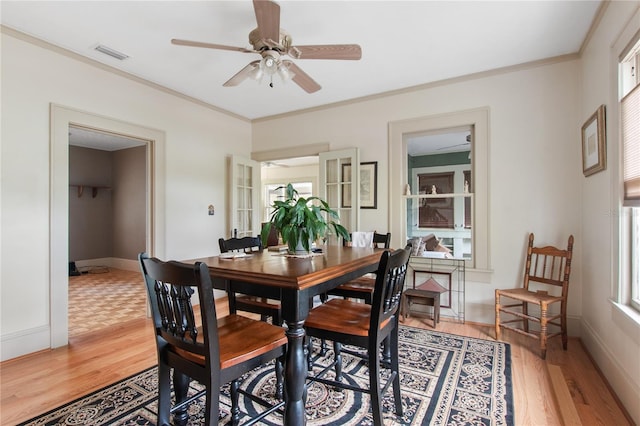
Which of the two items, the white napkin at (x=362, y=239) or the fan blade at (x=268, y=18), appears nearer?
the fan blade at (x=268, y=18)

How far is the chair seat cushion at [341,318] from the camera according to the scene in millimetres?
1606

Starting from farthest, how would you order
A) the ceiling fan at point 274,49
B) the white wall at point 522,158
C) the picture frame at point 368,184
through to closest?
the picture frame at point 368,184 < the white wall at point 522,158 < the ceiling fan at point 274,49

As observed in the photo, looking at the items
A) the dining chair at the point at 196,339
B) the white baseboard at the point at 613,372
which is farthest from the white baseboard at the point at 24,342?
the white baseboard at the point at 613,372

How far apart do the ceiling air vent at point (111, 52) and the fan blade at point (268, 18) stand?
1774 mm

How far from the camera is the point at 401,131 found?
3838 mm

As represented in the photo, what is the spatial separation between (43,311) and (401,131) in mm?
4041

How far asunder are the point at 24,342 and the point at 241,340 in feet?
8.12

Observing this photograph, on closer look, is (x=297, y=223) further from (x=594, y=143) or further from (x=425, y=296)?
(x=594, y=143)

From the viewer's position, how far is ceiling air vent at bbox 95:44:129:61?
2.83 m

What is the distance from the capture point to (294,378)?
4.59ft

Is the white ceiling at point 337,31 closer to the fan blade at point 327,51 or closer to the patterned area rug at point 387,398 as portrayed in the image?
the fan blade at point 327,51

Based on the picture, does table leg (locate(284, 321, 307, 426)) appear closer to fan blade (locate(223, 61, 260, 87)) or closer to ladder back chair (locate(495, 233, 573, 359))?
fan blade (locate(223, 61, 260, 87))

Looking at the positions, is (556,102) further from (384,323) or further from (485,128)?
(384,323)

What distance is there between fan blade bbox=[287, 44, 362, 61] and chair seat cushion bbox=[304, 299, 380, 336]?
1.71 m
